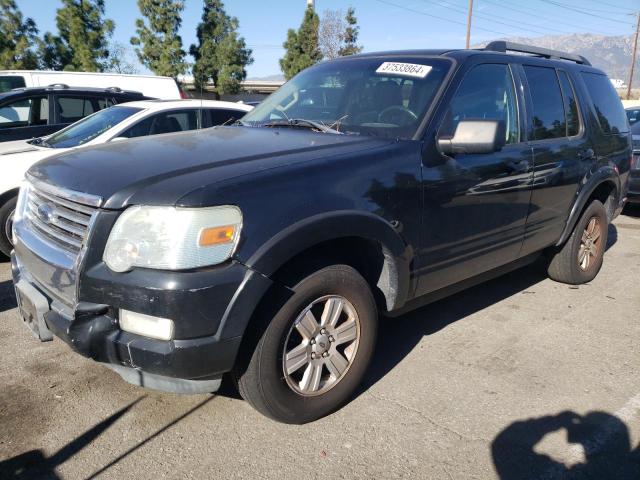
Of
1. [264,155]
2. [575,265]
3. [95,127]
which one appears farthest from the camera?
[95,127]

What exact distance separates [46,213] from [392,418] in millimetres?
2107

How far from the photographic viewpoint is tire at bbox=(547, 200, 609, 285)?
192 inches

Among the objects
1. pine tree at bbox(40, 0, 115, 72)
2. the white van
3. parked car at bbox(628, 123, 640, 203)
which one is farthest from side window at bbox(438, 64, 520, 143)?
pine tree at bbox(40, 0, 115, 72)

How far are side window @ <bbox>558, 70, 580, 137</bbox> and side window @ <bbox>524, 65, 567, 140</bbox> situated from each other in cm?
7

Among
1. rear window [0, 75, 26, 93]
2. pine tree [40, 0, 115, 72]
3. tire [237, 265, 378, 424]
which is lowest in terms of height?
tire [237, 265, 378, 424]

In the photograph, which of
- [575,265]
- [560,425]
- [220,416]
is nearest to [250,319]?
[220,416]

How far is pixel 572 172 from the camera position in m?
4.38

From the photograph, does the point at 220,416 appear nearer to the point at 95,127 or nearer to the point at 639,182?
the point at 95,127

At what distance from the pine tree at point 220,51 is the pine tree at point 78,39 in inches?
177

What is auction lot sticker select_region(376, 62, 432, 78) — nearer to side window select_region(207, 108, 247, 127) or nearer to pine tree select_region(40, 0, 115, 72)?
side window select_region(207, 108, 247, 127)

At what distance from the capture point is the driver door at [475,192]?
3.24 meters

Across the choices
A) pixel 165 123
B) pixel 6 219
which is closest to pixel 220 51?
pixel 165 123

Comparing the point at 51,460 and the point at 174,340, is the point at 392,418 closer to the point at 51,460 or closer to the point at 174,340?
the point at 174,340

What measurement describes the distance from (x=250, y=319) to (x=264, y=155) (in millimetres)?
847
